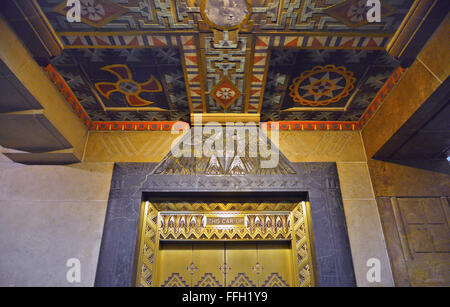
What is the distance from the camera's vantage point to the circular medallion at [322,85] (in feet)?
10.1

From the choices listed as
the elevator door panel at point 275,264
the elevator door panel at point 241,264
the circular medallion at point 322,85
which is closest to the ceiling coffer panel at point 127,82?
the circular medallion at point 322,85

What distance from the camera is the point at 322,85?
327 cm

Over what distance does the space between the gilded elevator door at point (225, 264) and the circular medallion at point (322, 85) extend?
1.99m

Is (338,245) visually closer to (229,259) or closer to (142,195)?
(229,259)

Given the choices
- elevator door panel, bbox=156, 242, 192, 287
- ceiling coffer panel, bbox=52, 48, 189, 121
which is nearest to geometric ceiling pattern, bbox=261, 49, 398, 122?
ceiling coffer panel, bbox=52, 48, 189, 121

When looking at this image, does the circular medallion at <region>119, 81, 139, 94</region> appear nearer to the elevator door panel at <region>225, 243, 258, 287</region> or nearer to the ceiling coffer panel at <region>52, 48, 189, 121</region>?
the ceiling coffer panel at <region>52, 48, 189, 121</region>

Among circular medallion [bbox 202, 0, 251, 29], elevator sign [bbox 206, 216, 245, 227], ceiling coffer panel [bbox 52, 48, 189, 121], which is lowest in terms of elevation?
elevator sign [bbox 206, 216, 245, 227]

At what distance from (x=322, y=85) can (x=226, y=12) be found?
1.40m

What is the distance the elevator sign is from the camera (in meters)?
4.16

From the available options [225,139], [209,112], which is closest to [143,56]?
[209,112]

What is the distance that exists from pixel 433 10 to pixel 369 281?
8.21 feet

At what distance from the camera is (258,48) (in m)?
2.74

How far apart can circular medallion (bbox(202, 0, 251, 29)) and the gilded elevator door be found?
2.87 m
